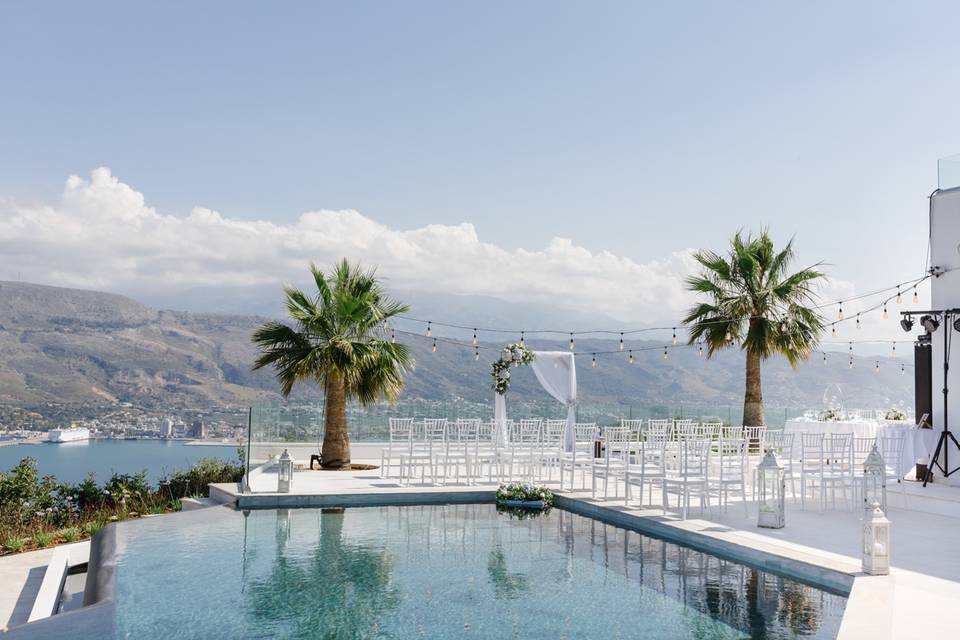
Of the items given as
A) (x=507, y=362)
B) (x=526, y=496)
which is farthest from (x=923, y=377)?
(x=507, y=362)

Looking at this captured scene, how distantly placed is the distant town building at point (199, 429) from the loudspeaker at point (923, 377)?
14664 mm

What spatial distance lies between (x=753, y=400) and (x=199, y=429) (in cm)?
1340

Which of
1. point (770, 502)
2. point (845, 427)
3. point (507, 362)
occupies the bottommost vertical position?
point (770, 502)

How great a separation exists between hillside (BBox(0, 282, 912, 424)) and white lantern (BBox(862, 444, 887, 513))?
35.4m

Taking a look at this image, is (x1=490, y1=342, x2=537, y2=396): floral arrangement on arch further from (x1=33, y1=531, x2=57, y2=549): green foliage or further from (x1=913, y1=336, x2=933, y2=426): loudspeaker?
(x1=33, y1=531, x2=57, y2=549): green foliage

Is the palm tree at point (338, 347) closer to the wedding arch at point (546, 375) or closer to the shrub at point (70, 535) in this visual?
the wedding arch at point (546, 375)

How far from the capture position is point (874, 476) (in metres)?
9.21

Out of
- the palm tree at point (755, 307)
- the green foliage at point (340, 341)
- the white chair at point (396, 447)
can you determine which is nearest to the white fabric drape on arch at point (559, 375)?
the white chair at point (396, 447)

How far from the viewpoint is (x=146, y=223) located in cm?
8731

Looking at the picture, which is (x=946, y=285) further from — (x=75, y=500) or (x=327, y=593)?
(x=75, y=500)

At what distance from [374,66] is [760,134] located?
10868 mm

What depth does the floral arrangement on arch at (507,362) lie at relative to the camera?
15.8m

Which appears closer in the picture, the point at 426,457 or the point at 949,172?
the point at 949,172

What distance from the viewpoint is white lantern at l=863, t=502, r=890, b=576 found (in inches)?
247
